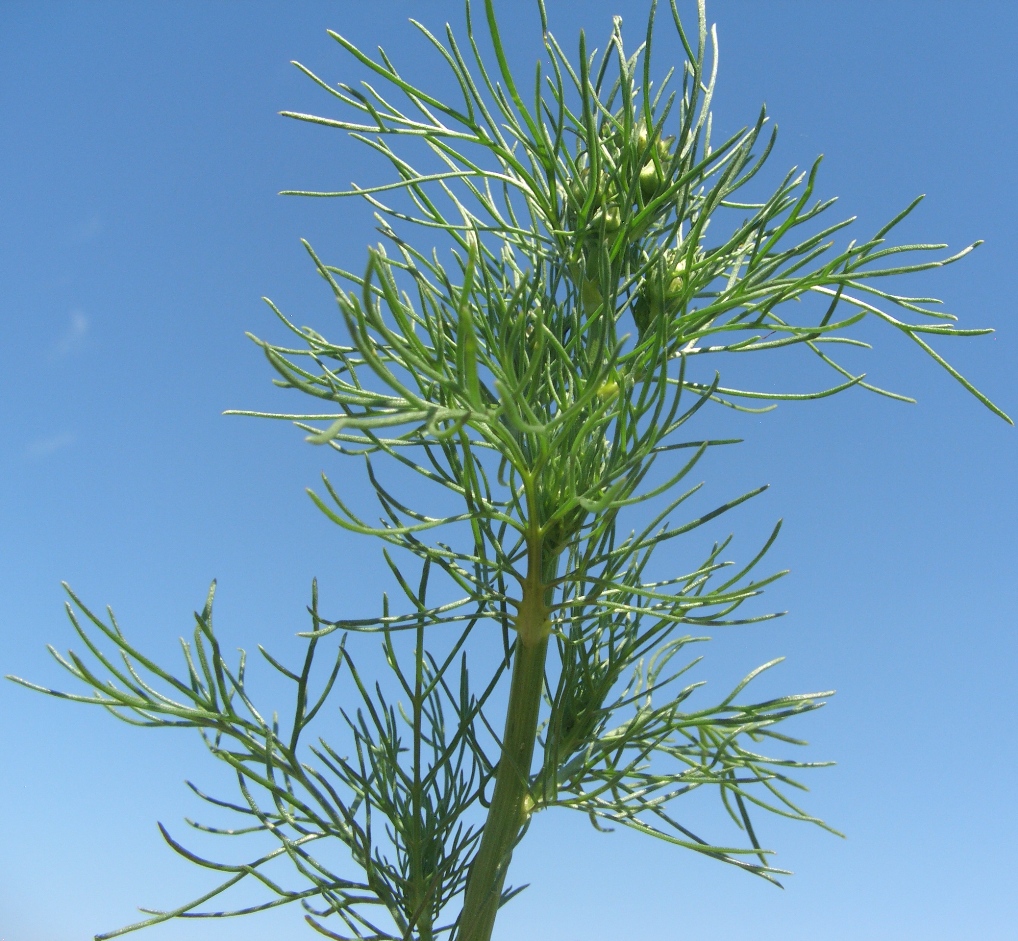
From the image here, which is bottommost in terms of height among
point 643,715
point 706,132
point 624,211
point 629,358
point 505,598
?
point 643,715

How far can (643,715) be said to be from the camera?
1068 mm

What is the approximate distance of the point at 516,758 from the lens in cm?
101

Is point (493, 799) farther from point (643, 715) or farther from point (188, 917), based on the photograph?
point (188, 917)

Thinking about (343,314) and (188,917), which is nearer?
(343,314)

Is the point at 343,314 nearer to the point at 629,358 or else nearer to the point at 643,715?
the point at 629,358

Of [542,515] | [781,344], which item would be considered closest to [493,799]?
[542,515]

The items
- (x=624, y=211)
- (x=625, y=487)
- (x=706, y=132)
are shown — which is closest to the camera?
(x=625, y=487)

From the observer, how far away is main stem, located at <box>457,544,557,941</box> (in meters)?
0.99

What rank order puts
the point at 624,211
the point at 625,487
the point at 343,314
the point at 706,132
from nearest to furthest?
the point at 343,314, the point at 625,487, the point at 624,211, the point at 706,132

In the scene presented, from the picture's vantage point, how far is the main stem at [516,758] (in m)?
Answer: 0.99

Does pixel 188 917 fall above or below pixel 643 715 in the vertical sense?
below

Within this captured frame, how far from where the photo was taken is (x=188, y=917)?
0.95 metres

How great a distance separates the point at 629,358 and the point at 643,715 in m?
0.43

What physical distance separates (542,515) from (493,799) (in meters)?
0.33
